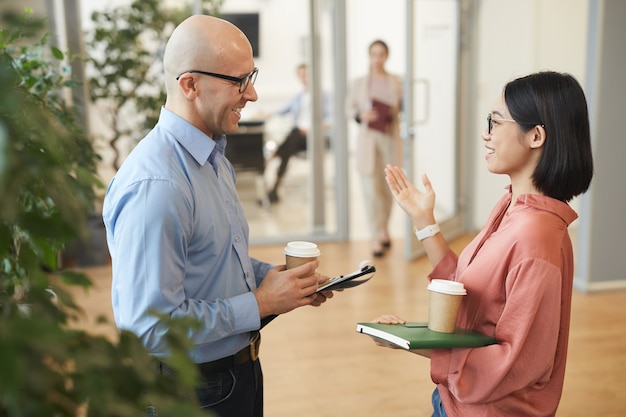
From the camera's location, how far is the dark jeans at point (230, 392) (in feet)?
5.46

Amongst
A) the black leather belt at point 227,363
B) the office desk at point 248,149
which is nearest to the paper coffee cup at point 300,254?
the black leather belt at point 227,363

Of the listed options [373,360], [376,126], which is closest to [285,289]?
[373,360]

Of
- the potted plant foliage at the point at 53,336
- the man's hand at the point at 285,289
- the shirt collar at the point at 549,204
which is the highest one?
the potted plant foliage at the point at 53,336

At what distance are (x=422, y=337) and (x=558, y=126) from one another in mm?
599

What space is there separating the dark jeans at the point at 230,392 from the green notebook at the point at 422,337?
0.32 m

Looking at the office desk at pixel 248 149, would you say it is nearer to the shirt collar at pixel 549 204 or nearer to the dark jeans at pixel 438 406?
the dark jeans at pixel 438 406

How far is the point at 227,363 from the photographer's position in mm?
1678

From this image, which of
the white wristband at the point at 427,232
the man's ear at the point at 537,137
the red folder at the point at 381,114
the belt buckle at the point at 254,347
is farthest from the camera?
the red folder at the point at 381,114

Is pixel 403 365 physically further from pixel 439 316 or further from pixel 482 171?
pixel 482 171

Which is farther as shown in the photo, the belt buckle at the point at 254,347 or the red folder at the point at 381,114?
the red folder at the point at 381,114

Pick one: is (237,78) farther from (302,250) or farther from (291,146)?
(291,146)

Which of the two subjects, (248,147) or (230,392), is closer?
(230,392)

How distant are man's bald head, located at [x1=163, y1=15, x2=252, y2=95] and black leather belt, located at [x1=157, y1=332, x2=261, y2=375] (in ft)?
2.26

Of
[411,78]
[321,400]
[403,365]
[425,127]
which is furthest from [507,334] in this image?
[425,127]
